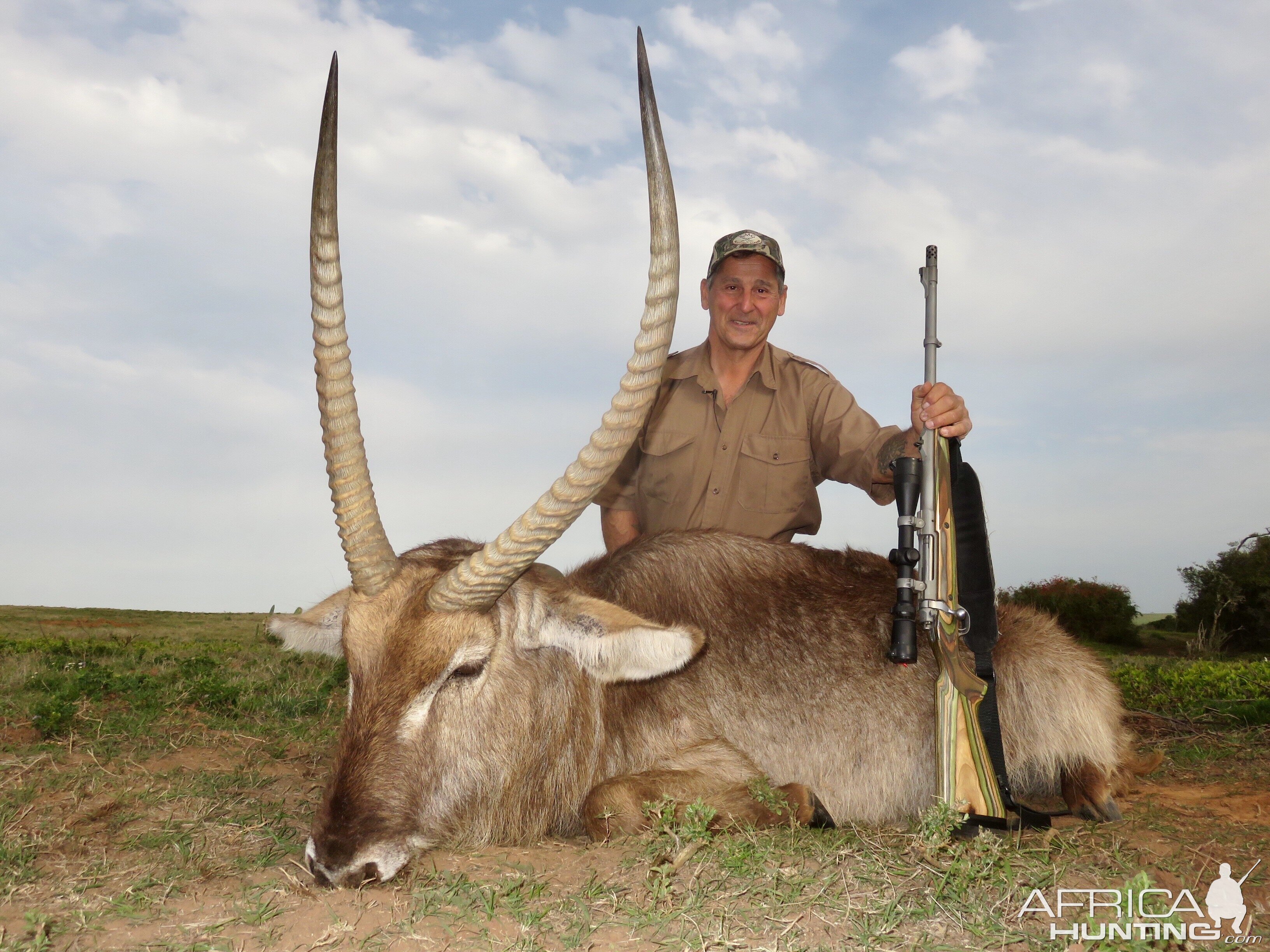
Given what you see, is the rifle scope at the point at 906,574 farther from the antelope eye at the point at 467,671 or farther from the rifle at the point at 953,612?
the antelope eye at the point at 467,671

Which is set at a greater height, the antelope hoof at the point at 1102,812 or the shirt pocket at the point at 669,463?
the shirt pocket at the point at 669,463

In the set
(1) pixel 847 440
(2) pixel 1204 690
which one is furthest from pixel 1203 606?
(1) pixel 847 440

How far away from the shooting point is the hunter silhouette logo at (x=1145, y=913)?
277 centimetres

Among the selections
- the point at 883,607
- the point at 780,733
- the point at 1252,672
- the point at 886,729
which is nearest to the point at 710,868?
the point at 780,733

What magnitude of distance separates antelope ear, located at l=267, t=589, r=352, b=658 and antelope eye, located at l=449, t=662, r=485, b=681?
34.2 inches

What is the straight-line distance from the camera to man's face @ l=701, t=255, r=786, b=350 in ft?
21.8

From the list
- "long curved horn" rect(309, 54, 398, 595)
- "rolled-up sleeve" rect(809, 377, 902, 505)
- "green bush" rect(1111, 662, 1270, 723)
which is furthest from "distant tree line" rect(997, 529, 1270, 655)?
"long curved horn" rect(309, 54, 398, 595)

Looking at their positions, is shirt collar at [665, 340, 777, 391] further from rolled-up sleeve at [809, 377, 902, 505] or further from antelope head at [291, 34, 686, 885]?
antelope head at [291, 34, 686, 885]

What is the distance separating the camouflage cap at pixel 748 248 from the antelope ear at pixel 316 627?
3789mm

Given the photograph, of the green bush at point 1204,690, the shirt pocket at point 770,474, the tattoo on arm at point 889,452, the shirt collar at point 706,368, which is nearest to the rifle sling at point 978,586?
the tattoo on arm at point 889,452

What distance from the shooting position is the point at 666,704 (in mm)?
4160

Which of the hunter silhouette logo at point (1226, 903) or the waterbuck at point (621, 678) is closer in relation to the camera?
the hunter silhouette logo at point (1226, 903)

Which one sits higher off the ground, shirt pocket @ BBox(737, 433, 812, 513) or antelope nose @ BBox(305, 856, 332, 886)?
shirt pocket @ BBox(737, 433, 812, 513)

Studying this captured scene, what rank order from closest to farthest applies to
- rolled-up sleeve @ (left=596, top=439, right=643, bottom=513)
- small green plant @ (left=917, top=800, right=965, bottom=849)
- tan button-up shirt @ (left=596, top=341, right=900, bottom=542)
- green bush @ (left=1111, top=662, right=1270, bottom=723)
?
small green plant @ (left=917, top=800, right=965, bottom=849) → tan button-up shirt @ (left=596, top=341, right=900, bottom=542) → rolled-up sleeve @ (left=596, top=439, right=643, bottom=513) → green bush @ (left=1111, top=662, right=1270, bottom=723)
